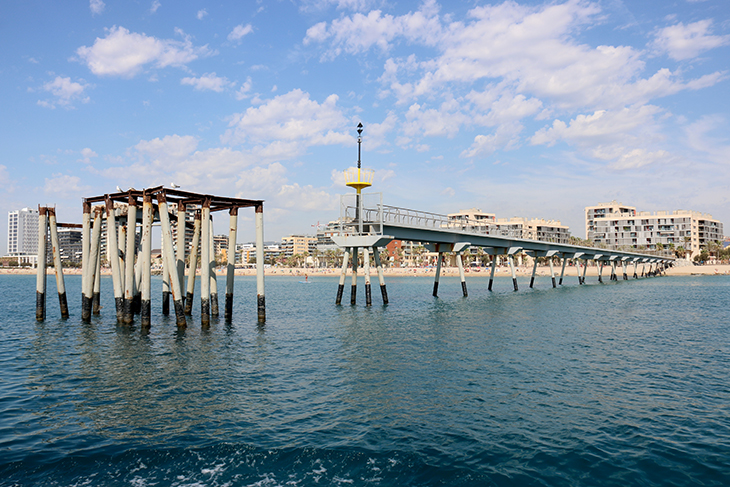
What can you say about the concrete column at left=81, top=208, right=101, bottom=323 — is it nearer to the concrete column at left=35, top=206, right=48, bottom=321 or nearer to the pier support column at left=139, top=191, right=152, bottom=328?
the concrete column at left=35, top=206, right=48, bottom=321

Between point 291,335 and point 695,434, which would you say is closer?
point 695,434

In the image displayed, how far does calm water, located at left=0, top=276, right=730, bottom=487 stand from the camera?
9.73 m

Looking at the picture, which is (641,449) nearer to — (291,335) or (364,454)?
(364,454)

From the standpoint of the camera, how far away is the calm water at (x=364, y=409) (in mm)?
9727

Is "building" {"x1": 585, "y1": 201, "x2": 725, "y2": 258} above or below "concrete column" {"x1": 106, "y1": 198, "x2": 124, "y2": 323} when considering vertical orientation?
above

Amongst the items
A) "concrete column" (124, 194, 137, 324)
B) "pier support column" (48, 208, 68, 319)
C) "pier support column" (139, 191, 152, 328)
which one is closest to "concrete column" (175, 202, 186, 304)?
"concrete column" (124, 194, 137, 324)

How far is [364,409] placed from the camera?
13508 millimetres

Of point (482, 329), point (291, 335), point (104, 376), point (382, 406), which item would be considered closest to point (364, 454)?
point (382, 406)

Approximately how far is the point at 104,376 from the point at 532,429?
49.6 ft

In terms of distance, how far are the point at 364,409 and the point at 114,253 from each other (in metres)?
23.3

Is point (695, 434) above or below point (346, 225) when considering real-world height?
below

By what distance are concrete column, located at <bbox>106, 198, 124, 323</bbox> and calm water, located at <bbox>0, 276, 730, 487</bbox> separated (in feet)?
17.5

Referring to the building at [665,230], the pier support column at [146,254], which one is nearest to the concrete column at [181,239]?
the pier support column at [146,254]

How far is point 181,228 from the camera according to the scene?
1238 inches
